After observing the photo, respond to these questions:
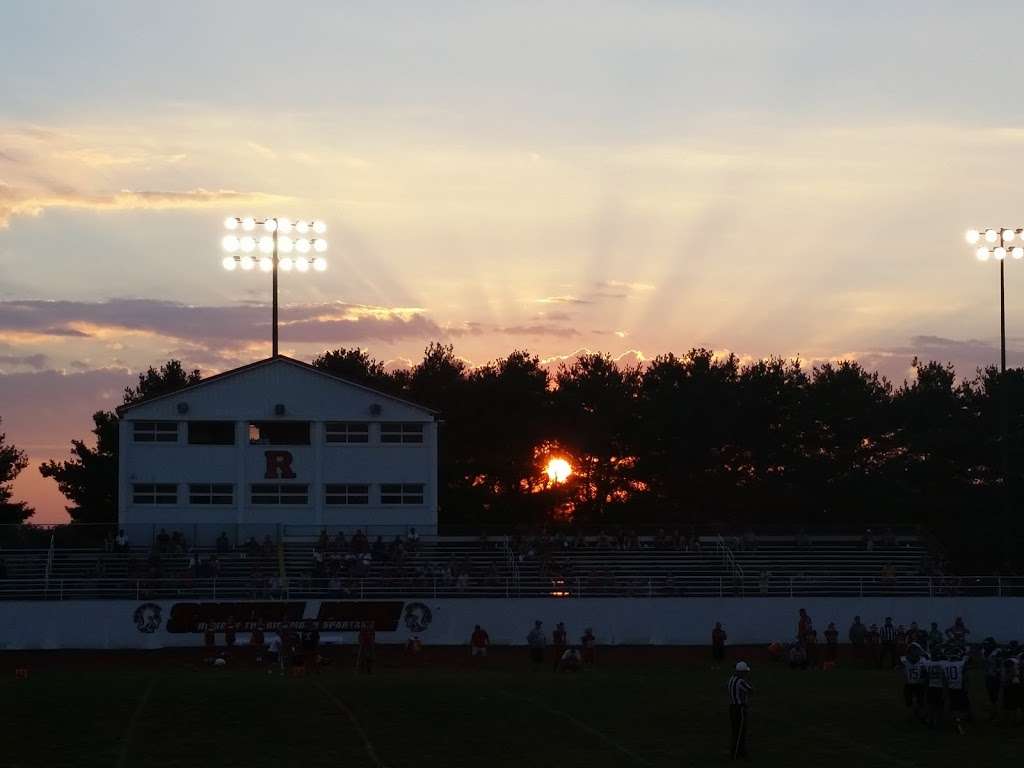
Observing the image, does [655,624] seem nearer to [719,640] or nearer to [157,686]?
[719,640]

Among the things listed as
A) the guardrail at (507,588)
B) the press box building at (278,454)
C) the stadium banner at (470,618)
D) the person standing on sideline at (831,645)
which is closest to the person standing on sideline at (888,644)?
the person standing on sideline at (831,645)

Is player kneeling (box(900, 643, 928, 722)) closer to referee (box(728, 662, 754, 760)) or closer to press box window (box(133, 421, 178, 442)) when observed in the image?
referee (box(728, 662, 754, 760))

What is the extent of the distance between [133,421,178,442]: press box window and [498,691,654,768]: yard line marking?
23.6m

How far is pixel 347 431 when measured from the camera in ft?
184

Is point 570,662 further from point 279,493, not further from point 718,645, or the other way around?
point 279,493

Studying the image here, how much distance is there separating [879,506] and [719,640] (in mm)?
30722

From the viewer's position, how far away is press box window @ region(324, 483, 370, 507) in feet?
182

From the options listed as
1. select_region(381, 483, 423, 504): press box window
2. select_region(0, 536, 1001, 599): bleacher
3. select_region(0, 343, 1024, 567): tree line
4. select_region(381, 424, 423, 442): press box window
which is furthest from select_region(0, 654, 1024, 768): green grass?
select_region(0, 343, 1024, 567): tree line

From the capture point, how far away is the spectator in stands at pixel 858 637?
151ft

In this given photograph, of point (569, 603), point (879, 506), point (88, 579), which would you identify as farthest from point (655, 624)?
point (879, 506)

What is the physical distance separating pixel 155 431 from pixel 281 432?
4.42 m

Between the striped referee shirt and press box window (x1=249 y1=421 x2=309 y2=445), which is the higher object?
press box window (x1=249 y1=421 x2=309 y2=445)

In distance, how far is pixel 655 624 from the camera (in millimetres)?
49344

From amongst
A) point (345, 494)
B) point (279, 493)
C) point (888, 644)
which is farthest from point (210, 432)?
point (888, 644)
